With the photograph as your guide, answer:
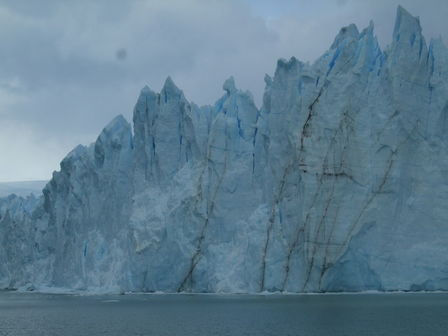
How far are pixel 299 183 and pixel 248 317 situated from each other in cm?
1010

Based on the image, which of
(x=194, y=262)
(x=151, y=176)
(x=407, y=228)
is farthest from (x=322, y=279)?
(x=151, y=176)

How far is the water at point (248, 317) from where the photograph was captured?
59.9 feet

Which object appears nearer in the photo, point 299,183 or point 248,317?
point 248,317

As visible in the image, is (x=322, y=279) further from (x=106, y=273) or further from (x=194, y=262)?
(x=106, y=273)

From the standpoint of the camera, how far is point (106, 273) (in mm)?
37188

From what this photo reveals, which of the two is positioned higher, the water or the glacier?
the glacier

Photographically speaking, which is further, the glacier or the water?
the glacier

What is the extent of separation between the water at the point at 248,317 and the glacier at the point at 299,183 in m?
1.82

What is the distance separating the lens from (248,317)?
857 inches

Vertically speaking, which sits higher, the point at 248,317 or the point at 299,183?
the point at 299,183

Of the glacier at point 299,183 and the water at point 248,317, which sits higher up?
the glacier at point 299,183

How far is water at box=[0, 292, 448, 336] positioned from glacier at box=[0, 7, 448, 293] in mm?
1819

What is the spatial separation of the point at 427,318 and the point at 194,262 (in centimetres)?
1550

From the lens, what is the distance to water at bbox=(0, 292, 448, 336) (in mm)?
18250
